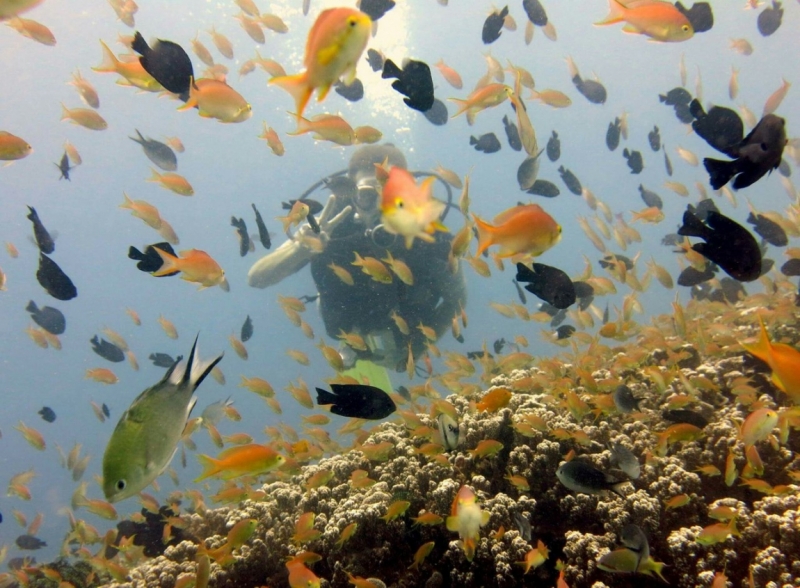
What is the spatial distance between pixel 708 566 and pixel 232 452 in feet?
10.7

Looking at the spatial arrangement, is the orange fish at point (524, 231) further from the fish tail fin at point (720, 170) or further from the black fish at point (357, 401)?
the black fish at point (357, 401)

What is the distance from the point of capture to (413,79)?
11.7 ft

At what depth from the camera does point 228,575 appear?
3346mm

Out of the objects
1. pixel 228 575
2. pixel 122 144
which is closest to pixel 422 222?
pixel 228 575

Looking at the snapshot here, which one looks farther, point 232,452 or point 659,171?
point 659,171

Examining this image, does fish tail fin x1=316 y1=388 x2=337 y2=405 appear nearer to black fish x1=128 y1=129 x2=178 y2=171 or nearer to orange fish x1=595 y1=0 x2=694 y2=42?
orange fish x1=595 y1=0 x2=694 y2=42

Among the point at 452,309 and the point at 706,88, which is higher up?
the point at 706,88

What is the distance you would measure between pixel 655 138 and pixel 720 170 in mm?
5698

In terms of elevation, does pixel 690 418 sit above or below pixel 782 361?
below

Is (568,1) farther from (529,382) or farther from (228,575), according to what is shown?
(228,575)

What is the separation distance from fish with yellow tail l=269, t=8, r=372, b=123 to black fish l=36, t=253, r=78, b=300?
3859mm

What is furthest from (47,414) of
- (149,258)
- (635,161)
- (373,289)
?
(635,161)

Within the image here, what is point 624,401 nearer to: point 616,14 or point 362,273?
point 616,14

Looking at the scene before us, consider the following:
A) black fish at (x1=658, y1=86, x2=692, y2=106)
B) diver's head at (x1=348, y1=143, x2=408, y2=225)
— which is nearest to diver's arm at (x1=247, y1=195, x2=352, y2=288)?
diver's head at (x1=348, y1=143, x2=408, y2=225)
